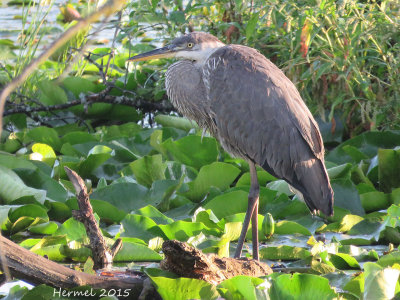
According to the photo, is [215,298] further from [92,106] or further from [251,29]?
[92,106]

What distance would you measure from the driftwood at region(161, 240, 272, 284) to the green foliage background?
70 millimetres

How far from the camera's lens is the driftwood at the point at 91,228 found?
2.86m

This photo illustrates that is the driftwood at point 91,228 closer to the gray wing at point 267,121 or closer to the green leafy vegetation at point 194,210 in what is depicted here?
the green leafy vegetation at point 194,210

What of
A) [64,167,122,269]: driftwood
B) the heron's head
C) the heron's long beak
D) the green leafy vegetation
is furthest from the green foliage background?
the heron's long beak

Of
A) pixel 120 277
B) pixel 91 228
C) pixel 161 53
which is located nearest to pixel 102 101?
pixel 161 53

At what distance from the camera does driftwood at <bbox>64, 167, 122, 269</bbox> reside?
2861mm

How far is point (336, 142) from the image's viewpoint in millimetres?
5117

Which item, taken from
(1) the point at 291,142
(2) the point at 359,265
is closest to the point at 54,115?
(1) the point at 291,142

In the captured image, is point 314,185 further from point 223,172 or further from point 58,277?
point 58,277

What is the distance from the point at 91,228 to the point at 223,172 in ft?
4.13

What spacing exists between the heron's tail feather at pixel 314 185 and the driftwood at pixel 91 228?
3.21 feet

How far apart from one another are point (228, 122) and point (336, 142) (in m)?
1.63

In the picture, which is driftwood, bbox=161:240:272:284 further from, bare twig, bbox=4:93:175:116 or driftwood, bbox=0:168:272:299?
bare twig, bbox=4:93:175:116

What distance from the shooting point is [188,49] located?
13.0 ft
